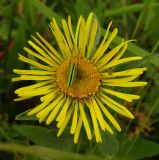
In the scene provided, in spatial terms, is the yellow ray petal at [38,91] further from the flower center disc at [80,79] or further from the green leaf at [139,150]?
the green leaf at [139,150]

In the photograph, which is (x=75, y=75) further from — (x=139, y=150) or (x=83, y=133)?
(x=139, y=150)

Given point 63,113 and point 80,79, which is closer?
point 63,113

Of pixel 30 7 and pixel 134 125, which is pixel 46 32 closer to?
pixel 30 7

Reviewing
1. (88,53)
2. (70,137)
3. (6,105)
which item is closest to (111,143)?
(70,137)

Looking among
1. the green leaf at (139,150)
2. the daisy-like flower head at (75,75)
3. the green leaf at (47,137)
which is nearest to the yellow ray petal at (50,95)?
the daisy-like flower head at (75,75)

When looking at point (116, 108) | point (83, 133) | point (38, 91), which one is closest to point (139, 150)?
point (83, 133)

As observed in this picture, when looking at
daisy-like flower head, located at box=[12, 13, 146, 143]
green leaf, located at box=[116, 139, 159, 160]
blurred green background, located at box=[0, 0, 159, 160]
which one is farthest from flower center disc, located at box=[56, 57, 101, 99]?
green leaf, located at box=[116, 139, 159, 160]
